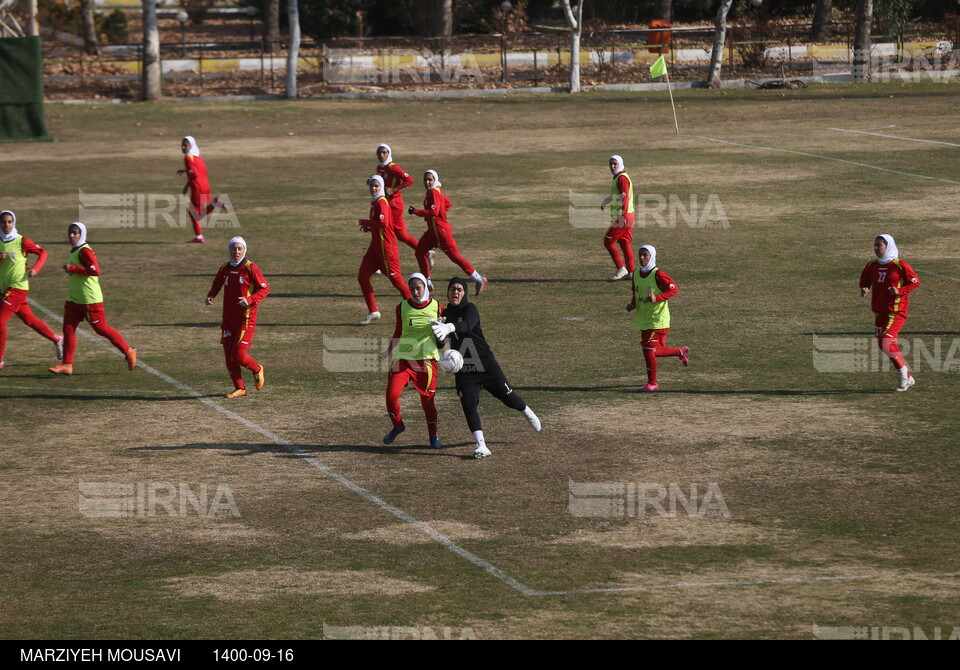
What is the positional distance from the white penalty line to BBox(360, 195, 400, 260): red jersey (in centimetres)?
385

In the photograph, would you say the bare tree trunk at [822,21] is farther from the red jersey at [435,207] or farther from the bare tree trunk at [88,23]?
the red jersey at [435,207]

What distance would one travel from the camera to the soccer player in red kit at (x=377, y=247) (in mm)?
19922

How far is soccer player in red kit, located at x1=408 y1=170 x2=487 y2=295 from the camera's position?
2102 cm

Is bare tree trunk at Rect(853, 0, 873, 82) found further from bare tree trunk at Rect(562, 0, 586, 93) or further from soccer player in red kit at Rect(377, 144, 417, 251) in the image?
soccer player in red kit at Rect(377, 144, 417, 251)

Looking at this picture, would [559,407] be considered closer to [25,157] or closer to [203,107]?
[25,157]

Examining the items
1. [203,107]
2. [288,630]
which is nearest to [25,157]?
[203,107]

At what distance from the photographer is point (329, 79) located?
58.3 meters

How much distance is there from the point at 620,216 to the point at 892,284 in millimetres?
6550

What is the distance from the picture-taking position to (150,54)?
52125 mm

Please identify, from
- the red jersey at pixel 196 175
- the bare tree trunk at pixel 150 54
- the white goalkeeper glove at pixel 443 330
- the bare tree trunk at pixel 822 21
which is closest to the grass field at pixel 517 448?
the red jersey at pixel 196 175

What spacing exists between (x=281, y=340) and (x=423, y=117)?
29883 mm

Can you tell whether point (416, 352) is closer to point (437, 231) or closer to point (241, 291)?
point (241, 291)

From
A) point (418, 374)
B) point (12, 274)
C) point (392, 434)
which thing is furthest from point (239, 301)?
point (12, 274)

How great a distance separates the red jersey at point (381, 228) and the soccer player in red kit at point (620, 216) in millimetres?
3771
